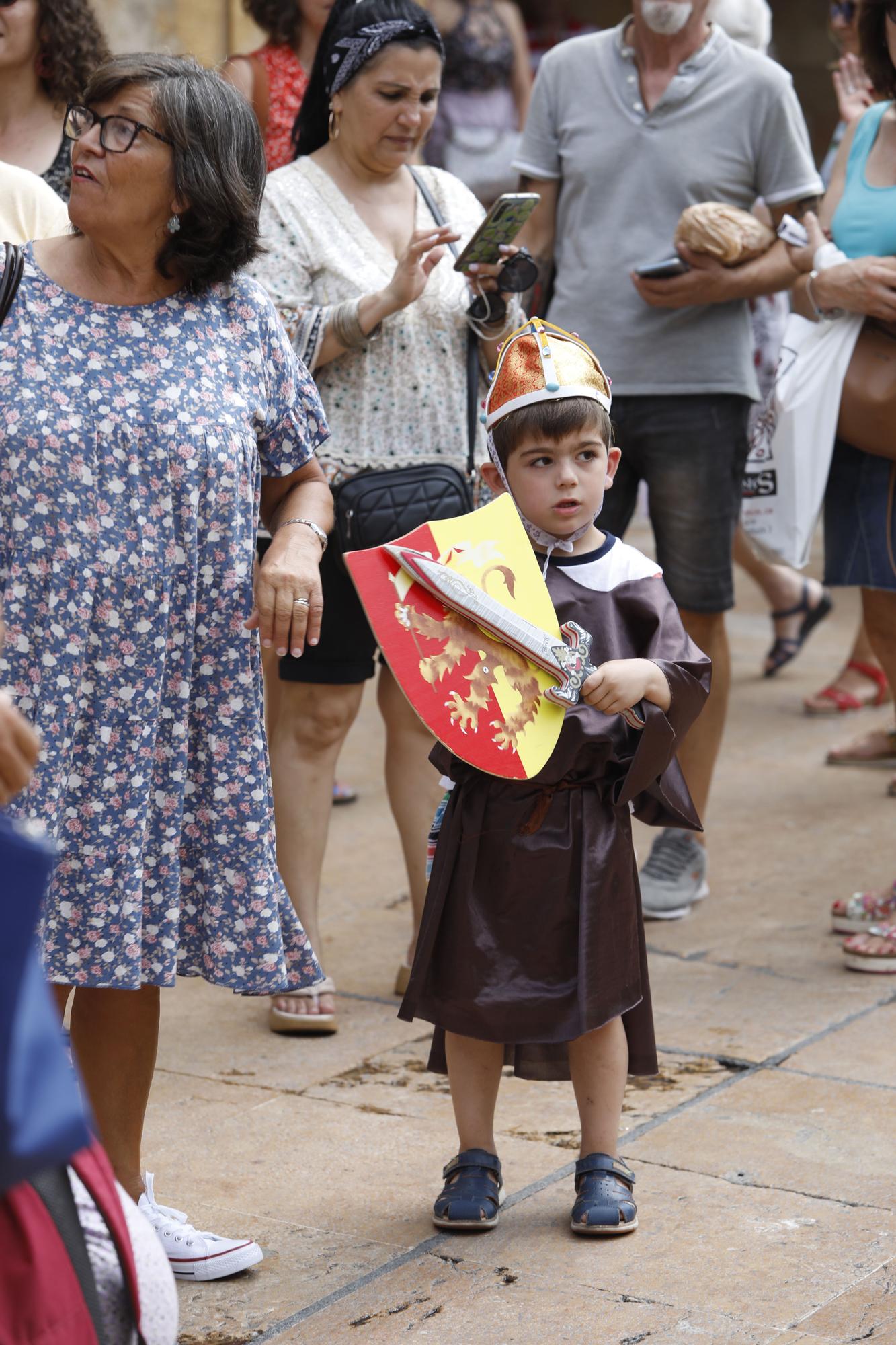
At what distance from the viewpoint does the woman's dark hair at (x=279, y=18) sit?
514 centimetres

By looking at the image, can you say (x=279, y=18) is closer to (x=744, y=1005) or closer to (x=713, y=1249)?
(x=744, y=1005)

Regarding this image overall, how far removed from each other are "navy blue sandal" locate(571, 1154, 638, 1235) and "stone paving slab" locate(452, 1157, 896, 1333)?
0.09ft

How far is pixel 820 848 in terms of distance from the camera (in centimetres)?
514

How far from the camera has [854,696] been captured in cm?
661

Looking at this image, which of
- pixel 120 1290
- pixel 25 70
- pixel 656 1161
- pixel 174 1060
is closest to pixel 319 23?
pixel 25 70

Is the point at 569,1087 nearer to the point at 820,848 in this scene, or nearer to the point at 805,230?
the point at 820,848

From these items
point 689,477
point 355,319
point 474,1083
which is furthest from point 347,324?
point 474,1083

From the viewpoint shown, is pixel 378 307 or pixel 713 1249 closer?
pixel 713 1249

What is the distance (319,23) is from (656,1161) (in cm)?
344

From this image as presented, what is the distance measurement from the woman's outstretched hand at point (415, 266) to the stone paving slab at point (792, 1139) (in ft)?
5.80

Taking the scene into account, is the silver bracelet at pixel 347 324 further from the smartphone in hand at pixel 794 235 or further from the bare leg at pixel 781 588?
the bare leg at pixel 781 588

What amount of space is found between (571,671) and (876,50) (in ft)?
7.34

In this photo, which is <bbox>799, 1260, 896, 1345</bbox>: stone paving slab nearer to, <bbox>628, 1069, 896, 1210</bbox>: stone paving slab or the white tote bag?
<bbox>628, 1069, 896, 1210</bbox>: stone paving slab

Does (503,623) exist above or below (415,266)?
below
